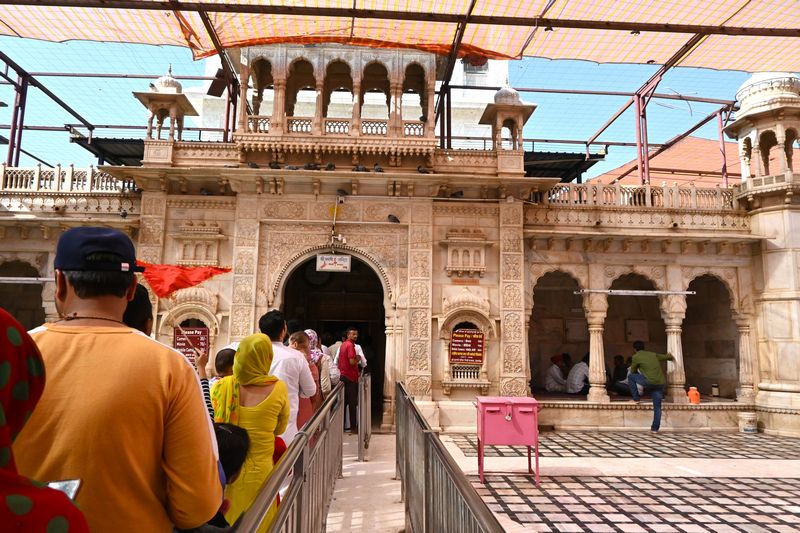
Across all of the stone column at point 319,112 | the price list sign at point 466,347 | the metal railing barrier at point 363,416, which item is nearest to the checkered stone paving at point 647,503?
the metal railing barrier at point 363,416

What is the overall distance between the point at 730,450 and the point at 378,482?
7198 millimetres

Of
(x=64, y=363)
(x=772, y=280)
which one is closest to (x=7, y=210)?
(x=64, y=363)

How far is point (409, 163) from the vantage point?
1174 centimetres

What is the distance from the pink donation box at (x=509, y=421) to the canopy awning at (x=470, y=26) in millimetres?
6805

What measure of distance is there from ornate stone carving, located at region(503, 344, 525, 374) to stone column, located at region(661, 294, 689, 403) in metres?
3.81

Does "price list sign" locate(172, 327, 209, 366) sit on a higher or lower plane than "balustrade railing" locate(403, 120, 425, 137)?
lower

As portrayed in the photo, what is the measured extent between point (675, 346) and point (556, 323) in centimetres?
390

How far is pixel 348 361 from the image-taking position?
30.4 ft

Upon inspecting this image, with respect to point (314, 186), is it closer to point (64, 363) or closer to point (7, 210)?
point (7, 210)

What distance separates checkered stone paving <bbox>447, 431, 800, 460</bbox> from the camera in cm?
900

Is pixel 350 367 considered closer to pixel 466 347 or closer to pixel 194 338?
pixel 466 347

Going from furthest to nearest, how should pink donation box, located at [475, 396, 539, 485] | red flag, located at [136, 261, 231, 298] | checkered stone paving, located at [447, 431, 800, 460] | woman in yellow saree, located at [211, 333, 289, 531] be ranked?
checkered stone paving, located at [447, 431, 800, 460]
red flag, located at [136, 261, 231, 298]
pink donation box, located at [475, 396, 539, 485]
woman in yellow saree, located at [211, 333, 289, 531]

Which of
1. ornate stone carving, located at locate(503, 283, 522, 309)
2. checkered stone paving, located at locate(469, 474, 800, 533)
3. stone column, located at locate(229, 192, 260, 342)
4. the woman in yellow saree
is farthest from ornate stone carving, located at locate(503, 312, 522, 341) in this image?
the woman in yellow saree

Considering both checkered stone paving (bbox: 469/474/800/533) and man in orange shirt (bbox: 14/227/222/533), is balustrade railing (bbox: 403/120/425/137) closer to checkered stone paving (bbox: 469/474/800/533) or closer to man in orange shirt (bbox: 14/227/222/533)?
checkered stone paving (bbox: 469/474/800/533)
